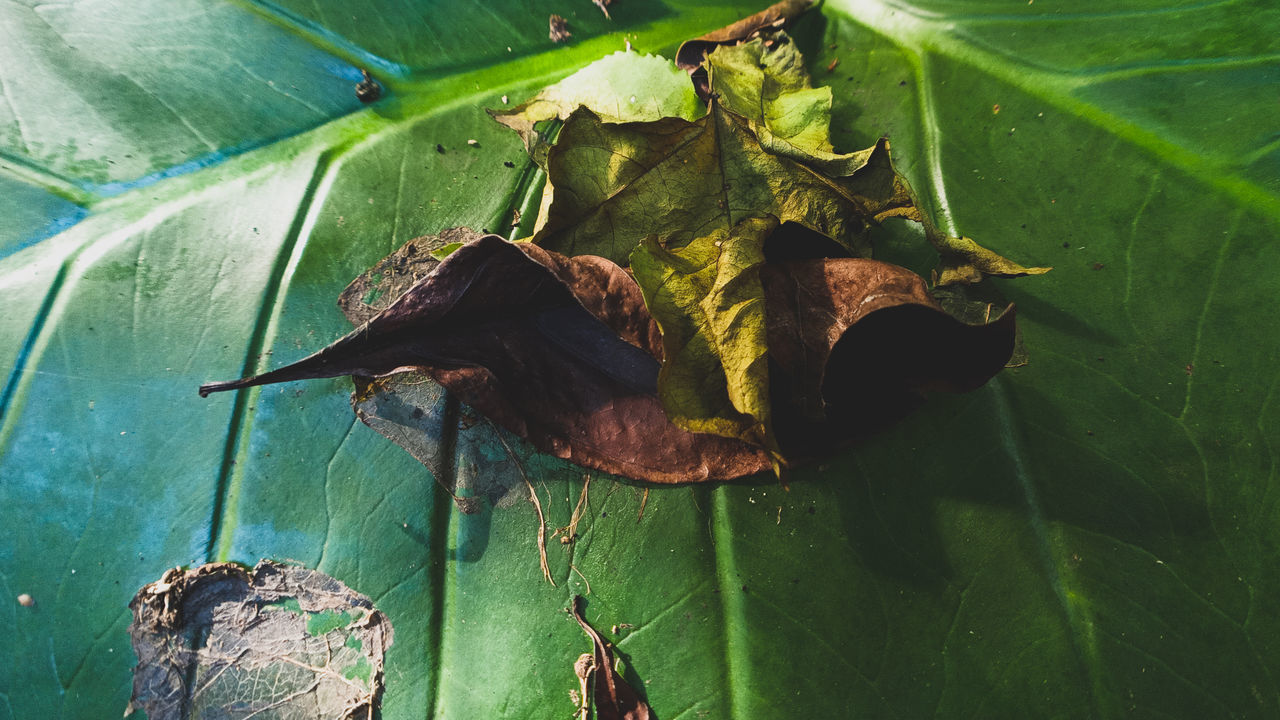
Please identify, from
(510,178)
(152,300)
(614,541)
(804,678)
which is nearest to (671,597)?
(614,541)

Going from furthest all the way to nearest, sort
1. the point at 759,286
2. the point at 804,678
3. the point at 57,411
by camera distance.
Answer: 1. the point at 57,411
2. the point at 804,678
3. the point at 759,286

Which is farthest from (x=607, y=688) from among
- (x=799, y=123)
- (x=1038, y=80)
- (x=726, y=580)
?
(x=1038, y=80)

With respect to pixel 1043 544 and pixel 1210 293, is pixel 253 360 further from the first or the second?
pixel 1210 293

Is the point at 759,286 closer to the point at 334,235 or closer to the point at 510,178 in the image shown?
the point at 510,178

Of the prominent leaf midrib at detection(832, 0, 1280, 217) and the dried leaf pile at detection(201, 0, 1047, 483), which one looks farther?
the prominent leaf midrib at detection(832, 0, 1280, 217)

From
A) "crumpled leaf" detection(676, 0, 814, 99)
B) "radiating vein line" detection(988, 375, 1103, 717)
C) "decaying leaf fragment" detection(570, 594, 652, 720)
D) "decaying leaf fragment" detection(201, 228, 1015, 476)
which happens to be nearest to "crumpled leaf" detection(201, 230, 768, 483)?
"decaying leaf fragment" detection(201, 228, 1015, 476)

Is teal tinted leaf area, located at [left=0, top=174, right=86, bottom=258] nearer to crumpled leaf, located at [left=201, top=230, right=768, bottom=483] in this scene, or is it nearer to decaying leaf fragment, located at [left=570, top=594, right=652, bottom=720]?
crumpled leaf, located at [left=201, top=230, right=768, bottom=483]
